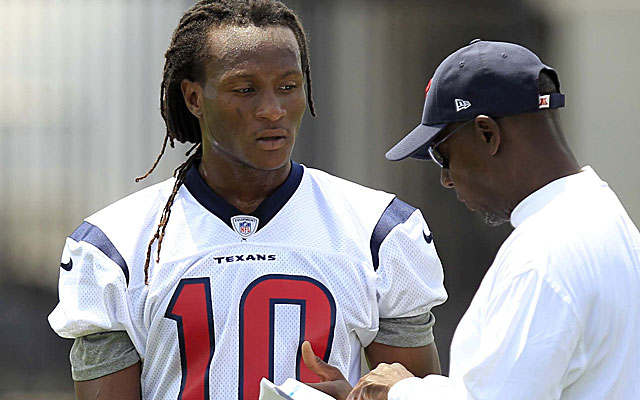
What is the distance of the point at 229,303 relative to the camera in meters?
2.50

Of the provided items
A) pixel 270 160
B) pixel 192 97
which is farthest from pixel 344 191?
pixel 192 97

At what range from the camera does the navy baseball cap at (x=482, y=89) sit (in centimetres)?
206

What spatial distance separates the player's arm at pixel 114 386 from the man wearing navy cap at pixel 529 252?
0.66m

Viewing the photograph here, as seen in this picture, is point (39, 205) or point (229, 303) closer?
point (229, 303)

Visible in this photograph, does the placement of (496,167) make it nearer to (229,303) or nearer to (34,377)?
(229,303)

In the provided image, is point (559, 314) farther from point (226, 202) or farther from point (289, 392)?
point (226, 202)

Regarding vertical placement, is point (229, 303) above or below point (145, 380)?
above

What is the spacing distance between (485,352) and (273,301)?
2.52 ft

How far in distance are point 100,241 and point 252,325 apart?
0.44 metres

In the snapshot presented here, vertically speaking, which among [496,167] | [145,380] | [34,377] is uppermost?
[496,167]

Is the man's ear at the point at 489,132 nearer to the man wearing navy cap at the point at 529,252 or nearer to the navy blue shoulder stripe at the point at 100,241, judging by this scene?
the man wearing navy cap at the point at 529,252

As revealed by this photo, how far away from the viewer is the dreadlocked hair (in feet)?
8.63

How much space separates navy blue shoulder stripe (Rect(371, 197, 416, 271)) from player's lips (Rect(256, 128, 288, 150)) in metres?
0.32

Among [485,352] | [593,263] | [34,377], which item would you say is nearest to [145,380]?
[485,352]
